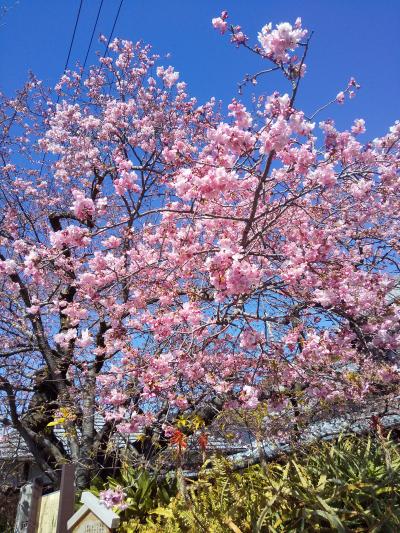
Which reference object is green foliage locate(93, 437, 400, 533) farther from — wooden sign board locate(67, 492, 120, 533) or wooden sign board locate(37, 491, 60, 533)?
wooden sign board locate(37, 491, 60, 533)

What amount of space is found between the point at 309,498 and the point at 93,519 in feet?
5.32

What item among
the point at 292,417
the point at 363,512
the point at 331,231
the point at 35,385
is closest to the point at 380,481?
the point at 363,512

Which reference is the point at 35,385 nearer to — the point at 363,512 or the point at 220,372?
the point at 220,372

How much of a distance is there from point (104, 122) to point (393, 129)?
16.6 ft

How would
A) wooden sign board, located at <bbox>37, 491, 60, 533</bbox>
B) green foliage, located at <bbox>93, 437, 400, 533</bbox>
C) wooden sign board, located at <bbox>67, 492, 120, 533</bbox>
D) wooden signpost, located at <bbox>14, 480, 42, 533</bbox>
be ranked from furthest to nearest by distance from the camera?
1. wooden signpost, located at <bbox>14, 480, 42, 533</bbox>
2. wooden sign board, located at <bbox>37, 491, 60, 533</bbox>
3. wooden sign board, located at <bbox>67, 492, 120, 533</bbox>
4. green foliage, located at <bbox>93, 437, 400, 533</bbox>

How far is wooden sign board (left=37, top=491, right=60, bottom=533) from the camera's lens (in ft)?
14.4

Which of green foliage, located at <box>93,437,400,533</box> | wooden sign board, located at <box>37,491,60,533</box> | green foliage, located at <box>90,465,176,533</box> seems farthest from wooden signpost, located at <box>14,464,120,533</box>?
green foliage, located at <box>90,465,176,533</box>

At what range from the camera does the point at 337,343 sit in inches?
206

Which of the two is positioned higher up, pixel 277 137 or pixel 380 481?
pixel 277 137

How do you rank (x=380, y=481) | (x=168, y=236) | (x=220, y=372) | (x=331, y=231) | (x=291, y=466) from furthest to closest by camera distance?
(x=220, y=372) → (x=168, y=236) → (x=331, y=231) → (x=291, y=466) → (x=380, y=481)

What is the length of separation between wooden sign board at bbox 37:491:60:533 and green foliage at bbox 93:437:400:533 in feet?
3.38

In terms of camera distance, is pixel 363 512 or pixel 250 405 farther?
pixel 250 405

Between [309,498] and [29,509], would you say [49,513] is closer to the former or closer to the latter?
[29,509]

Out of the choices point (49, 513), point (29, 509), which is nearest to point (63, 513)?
point (49, 513)
